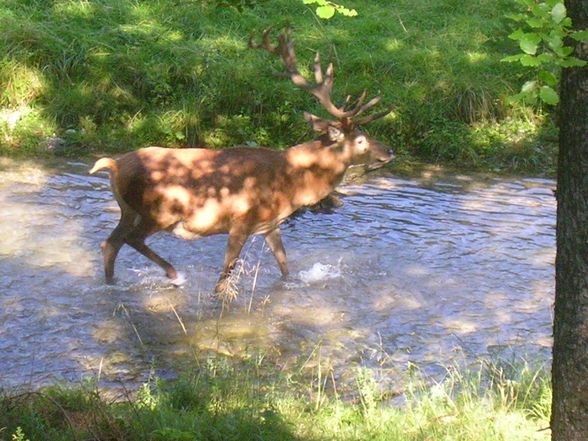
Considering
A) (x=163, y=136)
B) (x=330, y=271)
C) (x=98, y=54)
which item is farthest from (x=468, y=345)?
(x=98, y=54)

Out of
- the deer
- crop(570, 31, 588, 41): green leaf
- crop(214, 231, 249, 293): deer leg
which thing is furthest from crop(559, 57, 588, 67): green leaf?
crop(214, 231, 249, 293): deer leg

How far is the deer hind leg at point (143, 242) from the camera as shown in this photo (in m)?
7.35

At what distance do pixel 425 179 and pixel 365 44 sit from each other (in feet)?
10.5

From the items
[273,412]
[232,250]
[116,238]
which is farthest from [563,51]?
[116,238]

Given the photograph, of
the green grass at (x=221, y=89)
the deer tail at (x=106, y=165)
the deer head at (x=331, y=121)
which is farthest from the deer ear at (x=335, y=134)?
the green grass at (x=221, y=89)

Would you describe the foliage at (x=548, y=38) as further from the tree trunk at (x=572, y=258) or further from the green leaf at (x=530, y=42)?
the tree trunk at (x=572, y=258)

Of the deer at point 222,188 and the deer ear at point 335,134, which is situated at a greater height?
the deer ear at point 335,134

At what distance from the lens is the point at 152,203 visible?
23.7 ft

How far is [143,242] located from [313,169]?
1.53m

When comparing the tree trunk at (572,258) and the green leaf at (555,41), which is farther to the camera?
the tree trunk at (572,258)

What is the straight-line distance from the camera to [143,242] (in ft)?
24.5

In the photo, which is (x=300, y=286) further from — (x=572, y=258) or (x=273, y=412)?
(x=572, y=258)

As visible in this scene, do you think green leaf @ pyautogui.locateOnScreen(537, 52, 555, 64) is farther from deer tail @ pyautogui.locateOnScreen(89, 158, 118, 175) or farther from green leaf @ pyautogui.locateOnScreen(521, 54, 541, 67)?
deer tail @ pyautogui.locateOnScreen(89, 158, 118, 175)

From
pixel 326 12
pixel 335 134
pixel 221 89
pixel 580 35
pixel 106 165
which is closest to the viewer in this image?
pixel 580 35
